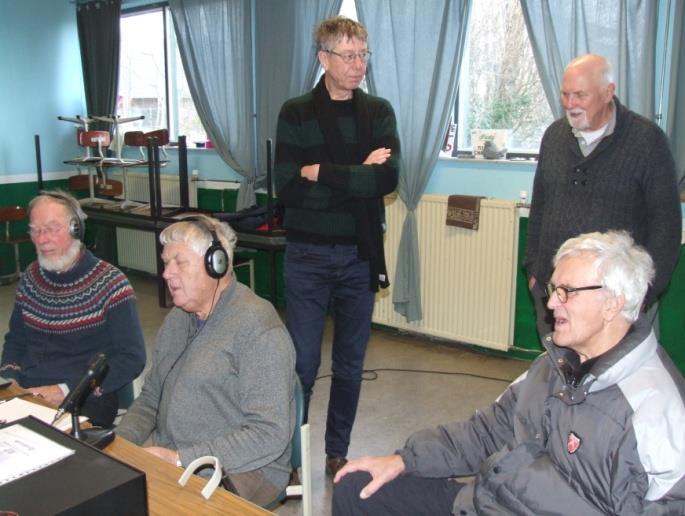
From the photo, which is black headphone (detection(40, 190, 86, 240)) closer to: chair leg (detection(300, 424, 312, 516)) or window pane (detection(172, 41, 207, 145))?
chair leg (detection(300, 424, 312, 516))

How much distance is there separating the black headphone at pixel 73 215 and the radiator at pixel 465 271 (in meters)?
2.36

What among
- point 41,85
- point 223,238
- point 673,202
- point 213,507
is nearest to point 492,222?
point 673,202

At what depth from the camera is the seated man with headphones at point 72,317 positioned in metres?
2.20

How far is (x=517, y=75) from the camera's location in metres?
4.05

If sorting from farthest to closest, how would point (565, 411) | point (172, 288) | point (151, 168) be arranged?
point (151, 168) → point (172, 288) → point (565, 411)

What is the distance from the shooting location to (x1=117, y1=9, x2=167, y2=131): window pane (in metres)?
6.20

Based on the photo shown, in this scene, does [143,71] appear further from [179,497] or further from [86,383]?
[179,497]

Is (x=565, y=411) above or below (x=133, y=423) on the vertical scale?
above

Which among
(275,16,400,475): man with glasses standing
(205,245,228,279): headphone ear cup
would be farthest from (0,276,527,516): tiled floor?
(205,245,228,279): headphone ear cup

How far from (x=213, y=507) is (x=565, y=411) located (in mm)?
763

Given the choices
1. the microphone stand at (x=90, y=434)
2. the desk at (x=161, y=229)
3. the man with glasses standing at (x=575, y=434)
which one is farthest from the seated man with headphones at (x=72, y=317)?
the desk at (x=161, y=229)

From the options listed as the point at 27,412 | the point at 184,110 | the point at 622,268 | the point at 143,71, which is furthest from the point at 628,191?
the point at 143,71

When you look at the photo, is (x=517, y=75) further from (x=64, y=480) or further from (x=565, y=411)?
(x=64, y=480)

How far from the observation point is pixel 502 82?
4.12 metres
